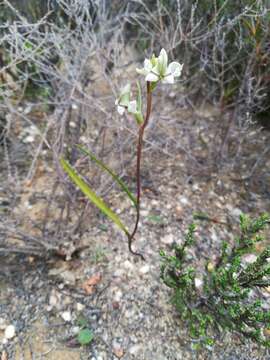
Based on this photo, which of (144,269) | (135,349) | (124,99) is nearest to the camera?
(124,99)

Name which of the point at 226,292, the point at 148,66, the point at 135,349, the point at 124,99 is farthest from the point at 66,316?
the point at 148,66

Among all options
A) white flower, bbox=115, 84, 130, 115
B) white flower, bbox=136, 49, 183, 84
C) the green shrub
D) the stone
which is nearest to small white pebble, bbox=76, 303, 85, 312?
the stone

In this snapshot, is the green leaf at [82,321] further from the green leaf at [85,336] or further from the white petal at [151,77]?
the white petal at [151,77]

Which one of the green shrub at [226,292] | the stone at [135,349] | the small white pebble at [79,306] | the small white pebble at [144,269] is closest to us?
the green shrub at [226,292]

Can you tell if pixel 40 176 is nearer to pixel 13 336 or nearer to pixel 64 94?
pixel 64 94

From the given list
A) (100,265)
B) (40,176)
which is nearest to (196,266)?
(100,265)

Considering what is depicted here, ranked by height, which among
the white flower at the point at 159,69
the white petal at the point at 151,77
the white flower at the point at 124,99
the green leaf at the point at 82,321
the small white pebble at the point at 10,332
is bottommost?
the small white pebble at the point at 10,332

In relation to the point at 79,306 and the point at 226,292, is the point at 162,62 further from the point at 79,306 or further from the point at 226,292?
the point at 79,306

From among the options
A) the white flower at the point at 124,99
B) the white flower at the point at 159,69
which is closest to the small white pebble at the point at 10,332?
the white flower at the point at 124,99
